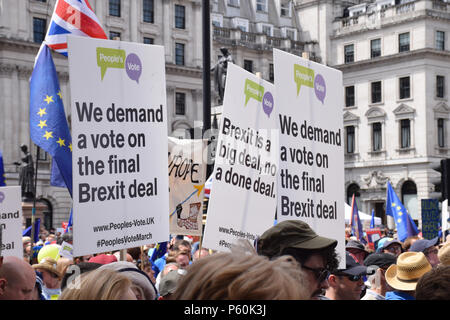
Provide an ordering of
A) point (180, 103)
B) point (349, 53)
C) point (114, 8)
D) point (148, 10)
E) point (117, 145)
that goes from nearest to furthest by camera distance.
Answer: point (117, 145), point (114, 8), point (148, 10), point (180, 103), point (349, 53)

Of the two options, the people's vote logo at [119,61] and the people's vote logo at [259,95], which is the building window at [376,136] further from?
the people's vote logo at [119,61]

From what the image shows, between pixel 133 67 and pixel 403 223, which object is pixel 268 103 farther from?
pixel 403 223

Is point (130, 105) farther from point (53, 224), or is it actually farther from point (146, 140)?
point (53, 224)

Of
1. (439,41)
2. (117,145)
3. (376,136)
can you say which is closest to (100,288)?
(117,145)

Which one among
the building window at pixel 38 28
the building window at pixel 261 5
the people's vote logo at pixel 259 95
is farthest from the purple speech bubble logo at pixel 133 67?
the building window at pixel 261 5

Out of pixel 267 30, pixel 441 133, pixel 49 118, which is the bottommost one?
pixel 49 118

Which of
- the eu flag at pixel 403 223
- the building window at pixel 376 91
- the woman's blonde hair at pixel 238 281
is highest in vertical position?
the building window at pixel 376 91

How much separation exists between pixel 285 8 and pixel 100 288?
199 feet

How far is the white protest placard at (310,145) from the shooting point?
640cm

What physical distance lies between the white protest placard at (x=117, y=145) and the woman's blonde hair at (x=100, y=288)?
311 cm

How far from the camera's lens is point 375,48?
182 feet

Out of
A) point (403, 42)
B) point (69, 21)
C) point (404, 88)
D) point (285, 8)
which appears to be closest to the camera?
point (69, 21)

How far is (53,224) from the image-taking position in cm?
4506
